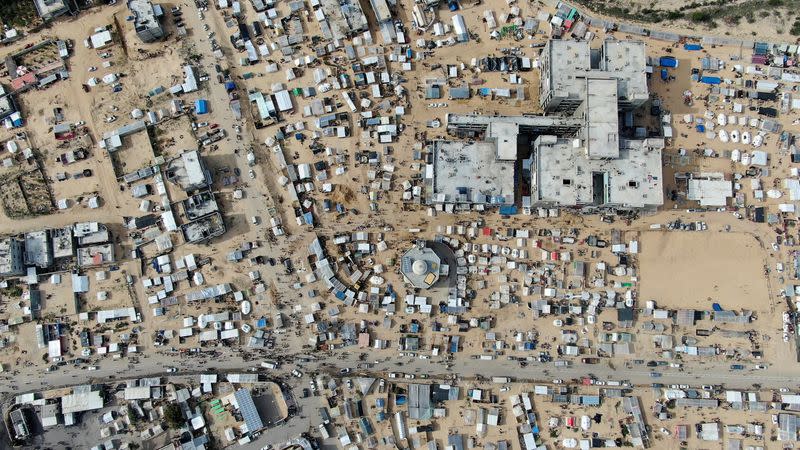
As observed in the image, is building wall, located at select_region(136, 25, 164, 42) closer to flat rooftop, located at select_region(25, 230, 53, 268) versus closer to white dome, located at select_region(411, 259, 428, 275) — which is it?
flat rooftop, located at select_region(25, 230, 53, 268)

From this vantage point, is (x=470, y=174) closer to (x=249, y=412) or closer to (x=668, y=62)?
(x=668, y=62)

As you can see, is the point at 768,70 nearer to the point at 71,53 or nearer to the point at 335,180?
the point at 335,180

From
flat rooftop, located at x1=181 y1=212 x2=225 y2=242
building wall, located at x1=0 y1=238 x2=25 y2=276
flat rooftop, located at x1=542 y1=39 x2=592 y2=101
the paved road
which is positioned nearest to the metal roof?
the paved road

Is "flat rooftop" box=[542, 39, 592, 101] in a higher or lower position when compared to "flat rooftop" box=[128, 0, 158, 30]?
lower

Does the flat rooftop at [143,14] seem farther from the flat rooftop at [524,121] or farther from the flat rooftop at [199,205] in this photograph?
the flat rooftop at [524,121]

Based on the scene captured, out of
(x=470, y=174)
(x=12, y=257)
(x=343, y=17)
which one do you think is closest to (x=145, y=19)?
(x=343, y=17)
